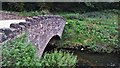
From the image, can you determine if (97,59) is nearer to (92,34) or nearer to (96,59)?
(96,59)

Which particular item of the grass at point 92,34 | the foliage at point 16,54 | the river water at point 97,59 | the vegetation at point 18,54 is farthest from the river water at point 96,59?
the foliage at point 16,54

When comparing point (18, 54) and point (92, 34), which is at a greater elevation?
point (18, 54)

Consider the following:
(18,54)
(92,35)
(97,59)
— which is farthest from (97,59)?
(18,54)

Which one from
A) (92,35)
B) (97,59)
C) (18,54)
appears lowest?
(92,35)

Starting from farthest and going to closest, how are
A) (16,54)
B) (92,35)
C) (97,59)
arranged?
1. (92,35)
2. (97,59)
3. (16,54)

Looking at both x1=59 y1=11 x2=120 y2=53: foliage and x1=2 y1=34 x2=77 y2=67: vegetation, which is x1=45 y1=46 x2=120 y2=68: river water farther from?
x1=2 y1=34 x2=77 y2=67: vegetation

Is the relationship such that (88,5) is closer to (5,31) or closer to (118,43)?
(118,43)

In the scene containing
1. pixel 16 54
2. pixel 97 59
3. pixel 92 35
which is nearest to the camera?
Result: pixel 16 54

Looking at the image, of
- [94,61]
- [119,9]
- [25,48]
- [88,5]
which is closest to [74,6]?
[88,5]

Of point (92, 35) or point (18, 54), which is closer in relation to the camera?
point (18, 54)

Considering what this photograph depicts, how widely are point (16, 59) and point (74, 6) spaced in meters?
24.3

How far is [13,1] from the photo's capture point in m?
28.5

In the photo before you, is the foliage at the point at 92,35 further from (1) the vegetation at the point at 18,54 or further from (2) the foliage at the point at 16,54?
(2) the foliage at the point at 16,54

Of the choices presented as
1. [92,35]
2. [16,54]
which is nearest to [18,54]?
[16,54]
